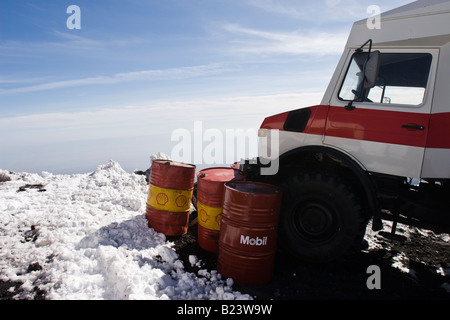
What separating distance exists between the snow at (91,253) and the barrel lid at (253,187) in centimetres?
108

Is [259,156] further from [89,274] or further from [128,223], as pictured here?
[89,274]

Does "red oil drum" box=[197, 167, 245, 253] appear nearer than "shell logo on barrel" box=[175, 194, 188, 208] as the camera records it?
Yes

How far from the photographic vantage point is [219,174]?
4.50 metres

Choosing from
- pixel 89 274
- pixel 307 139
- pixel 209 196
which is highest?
pixel 307 139

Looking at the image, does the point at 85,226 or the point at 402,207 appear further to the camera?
the point at 85,226

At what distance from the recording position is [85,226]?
14.4ft

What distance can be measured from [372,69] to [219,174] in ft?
8.12

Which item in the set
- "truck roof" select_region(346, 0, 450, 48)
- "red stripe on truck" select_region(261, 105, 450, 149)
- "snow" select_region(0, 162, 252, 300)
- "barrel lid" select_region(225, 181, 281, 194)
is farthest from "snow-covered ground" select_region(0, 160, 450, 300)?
"truck roof" select_region(346, 0, 450, 48)

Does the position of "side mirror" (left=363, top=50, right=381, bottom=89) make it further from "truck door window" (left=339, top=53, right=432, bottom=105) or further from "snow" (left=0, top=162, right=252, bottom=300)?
"snow" (left=0, top=162, right=252, bottom=300)

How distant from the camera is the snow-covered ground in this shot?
3.08 meters

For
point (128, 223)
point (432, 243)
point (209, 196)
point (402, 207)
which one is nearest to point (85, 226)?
point (128, 223)

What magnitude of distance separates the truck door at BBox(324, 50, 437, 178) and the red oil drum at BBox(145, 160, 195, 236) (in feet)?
7.30

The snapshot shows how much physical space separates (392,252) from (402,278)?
0.98 m

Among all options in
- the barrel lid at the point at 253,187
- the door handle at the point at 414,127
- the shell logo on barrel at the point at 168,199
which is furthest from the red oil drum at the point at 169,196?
the door handle at the point at 414,127
